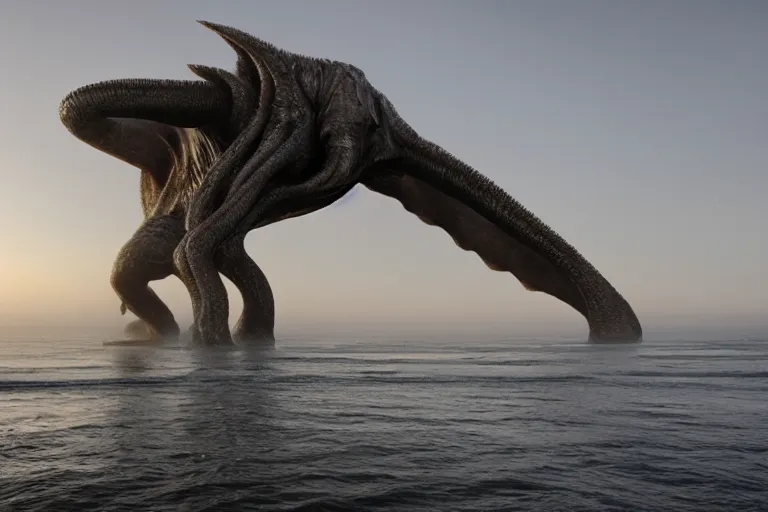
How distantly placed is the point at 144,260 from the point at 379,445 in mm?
11033

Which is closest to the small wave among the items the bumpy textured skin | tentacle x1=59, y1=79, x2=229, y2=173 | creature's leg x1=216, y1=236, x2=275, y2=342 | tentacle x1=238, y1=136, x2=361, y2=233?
tentacle x1=238, y1=136, x2=361, y2=233

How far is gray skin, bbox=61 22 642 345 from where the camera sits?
10359mm

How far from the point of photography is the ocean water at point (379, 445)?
1.75m

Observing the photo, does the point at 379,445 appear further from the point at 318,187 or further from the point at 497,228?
the point at 497,228

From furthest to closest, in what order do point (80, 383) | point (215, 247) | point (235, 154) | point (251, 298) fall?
point (251, 298) → point (235, 154) → point (215, 247) → point (80, 383)

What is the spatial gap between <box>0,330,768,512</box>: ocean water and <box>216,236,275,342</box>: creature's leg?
7059 millimetres

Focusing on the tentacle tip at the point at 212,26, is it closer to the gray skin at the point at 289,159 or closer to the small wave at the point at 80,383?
the gray skin at the point at 289,159

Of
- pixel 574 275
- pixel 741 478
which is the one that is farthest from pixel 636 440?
pixel 574 275

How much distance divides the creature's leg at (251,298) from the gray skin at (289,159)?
66 cm

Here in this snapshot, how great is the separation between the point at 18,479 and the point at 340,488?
94cm

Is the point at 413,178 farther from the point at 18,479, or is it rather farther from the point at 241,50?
the point at 18,479

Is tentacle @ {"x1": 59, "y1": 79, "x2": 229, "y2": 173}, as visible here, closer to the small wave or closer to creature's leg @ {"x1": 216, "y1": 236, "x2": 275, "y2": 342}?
creature's leg @ {"x1": 216, "y1": 236, "x2": 275, "y2": 342}

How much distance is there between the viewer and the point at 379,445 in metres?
2.47

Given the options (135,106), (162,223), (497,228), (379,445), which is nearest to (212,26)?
(135,106)
